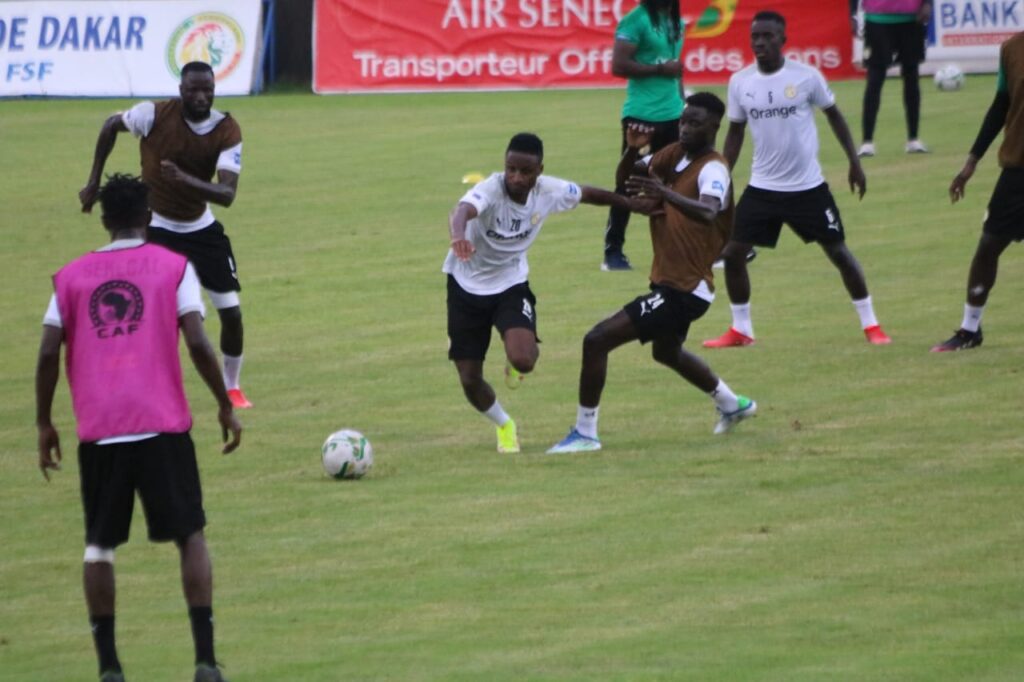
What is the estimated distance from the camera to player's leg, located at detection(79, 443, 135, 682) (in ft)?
24.9

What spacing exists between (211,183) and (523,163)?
2368 mm

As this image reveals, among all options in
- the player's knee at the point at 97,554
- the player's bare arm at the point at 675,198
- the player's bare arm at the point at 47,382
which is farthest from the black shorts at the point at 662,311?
the player's knee at the point at 97,554

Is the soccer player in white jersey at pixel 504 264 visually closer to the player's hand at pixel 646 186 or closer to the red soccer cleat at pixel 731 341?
the player's hand at pixel 646 186

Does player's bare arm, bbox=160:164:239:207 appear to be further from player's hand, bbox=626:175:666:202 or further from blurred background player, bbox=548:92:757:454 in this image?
player's hand, bbox=626:175:666:202

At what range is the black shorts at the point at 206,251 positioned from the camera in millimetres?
13094

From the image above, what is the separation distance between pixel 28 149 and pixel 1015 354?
1650cm

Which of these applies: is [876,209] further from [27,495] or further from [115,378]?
[115,378]

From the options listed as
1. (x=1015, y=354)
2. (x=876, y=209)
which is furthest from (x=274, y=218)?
(x=1015, y=354)

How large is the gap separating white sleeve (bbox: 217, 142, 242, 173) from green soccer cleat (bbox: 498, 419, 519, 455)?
98.5 inches

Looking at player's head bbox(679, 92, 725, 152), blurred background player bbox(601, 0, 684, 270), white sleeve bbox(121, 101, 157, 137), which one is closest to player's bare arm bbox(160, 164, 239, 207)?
white sleeve bbox(121, 101, 157, 137)

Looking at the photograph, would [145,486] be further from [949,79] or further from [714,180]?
[949,79]

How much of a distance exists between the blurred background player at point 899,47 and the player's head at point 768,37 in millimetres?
8348

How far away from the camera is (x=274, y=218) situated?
71.7 feet

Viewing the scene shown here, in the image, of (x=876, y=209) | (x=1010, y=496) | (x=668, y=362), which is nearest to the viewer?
(x=1010, y=496)
